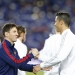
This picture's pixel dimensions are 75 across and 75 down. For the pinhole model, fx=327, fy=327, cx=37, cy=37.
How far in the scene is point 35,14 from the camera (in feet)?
62.7

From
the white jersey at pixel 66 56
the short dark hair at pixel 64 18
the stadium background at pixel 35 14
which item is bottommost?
the stadium background at pixel 35 14

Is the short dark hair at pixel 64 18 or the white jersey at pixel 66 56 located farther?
the short dark hair at pixel 64 18

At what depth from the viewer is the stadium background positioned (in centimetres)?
1794

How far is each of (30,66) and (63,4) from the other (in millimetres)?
14338

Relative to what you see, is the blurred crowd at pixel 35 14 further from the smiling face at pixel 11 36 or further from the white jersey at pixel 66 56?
the white jersey at pixel 66 56

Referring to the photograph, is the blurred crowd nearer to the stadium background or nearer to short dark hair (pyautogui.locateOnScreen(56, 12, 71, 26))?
the stadium background

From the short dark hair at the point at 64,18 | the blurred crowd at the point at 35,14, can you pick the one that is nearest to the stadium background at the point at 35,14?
the blurred crowd at the point at 35,14

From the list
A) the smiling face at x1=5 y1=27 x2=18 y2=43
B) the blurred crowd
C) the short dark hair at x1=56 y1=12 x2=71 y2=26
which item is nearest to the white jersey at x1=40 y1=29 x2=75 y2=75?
the short dark hair at x1=56 y1=12 x2=71 y2=26

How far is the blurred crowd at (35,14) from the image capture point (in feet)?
58.9

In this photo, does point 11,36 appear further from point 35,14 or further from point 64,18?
point 35,14

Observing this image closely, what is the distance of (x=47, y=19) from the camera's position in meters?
18.5

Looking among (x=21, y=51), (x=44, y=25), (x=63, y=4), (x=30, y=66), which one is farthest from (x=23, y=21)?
(x=30, y=66)

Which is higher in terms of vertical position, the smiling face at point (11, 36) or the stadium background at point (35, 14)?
the smiling face at point (11, 36)

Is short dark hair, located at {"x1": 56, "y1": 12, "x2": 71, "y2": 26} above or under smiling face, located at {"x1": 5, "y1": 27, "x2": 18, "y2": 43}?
above
